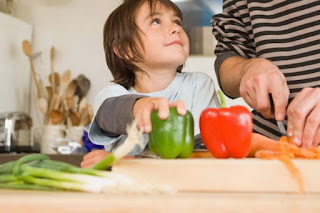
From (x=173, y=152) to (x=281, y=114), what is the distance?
0.32 meters

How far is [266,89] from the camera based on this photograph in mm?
1140

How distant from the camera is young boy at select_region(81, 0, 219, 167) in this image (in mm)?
1458

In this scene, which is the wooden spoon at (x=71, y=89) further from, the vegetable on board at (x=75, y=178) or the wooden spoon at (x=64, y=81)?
the vegetable on board at (x=75, y=178)

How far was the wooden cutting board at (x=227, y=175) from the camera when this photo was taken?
824 millimetres

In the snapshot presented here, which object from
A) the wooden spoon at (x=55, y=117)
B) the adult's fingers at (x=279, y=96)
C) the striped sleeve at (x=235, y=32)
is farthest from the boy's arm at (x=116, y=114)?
the wooden spoon at (x=55, y=117)

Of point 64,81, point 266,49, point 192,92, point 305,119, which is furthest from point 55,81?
point 305,119

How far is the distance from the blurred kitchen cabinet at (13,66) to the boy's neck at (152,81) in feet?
5.85

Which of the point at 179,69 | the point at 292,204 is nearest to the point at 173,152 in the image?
the point at 292,204

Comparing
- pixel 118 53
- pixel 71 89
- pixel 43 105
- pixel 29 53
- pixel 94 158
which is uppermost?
pixel 29 53

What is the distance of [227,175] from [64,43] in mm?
2683

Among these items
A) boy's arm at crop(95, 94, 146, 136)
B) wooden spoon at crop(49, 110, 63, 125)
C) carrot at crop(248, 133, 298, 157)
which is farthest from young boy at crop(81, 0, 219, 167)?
wooden spoon at crop(49, 110, 63, 125)

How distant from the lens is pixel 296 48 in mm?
1466

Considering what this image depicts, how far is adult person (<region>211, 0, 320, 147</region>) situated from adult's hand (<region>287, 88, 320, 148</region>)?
9 centimetres

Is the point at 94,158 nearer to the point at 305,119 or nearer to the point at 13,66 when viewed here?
the point at 305,119
